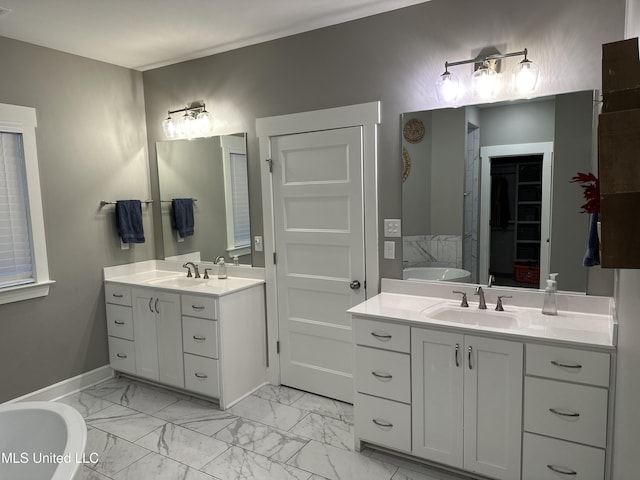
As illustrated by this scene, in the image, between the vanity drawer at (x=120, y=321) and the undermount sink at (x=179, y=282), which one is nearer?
the undermount sink at (x=179, y=282)

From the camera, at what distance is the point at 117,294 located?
3.61 m

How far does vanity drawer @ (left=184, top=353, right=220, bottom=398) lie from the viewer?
10.1 feet

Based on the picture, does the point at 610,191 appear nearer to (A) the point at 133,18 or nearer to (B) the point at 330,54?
(B) the point at 330,54

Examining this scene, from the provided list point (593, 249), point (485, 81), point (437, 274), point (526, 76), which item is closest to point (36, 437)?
point (437, 274)

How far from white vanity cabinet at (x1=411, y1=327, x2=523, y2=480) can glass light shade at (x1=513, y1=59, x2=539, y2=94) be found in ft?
4.50

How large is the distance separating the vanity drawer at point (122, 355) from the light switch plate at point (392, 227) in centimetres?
229

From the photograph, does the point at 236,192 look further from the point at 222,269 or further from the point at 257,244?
the point at 222,269

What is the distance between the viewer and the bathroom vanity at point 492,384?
6.31ft

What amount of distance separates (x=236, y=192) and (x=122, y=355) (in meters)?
1.68

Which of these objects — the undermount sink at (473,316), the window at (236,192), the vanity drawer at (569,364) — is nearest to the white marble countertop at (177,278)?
the window at (236,192)

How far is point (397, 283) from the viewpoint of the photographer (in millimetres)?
2875

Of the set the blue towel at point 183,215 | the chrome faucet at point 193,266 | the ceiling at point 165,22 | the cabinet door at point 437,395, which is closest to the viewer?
the cabinet door at point 437,395

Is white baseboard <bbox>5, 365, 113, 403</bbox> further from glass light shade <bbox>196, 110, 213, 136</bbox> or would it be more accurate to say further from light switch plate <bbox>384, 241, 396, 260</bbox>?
light switch plate <bbox>384, 241, 396, 260</bbox>

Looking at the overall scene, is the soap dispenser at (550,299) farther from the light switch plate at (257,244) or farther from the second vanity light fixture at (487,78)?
the light switch plate at (257,244)
